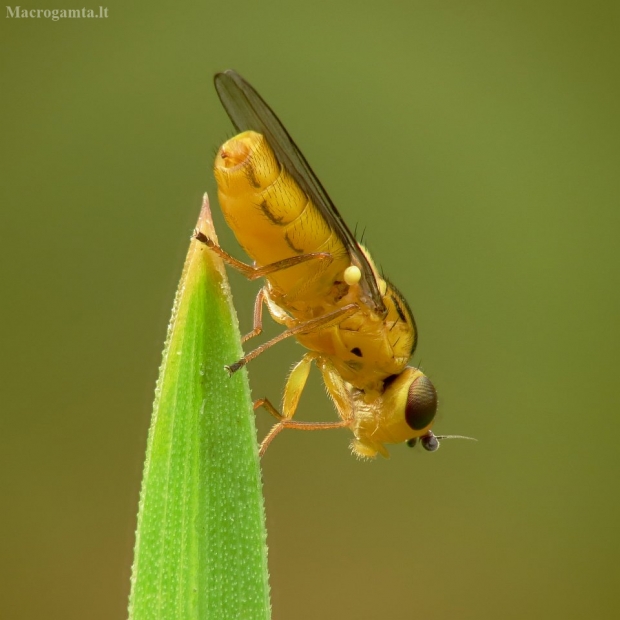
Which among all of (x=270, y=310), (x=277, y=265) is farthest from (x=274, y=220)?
(x=270, y=310)

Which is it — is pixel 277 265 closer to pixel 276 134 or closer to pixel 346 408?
pixel 276 134

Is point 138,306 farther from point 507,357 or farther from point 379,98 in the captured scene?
point 507,357

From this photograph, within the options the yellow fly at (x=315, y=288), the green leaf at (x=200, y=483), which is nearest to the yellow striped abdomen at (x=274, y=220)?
the yellow fly at (x=315, y=288)

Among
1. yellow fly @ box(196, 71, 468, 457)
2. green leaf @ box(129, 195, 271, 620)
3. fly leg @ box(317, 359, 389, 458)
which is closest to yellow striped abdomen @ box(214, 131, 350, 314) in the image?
yellow fly @ box(196, 71, 468, 457)

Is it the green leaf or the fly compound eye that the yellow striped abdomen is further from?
the green leaf

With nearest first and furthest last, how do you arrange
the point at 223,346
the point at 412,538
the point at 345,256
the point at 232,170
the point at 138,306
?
the point at 223,346
the point at 232,170
the point at 345,256
the point at 138,306
the point at 412,538

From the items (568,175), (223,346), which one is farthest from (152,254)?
(223,346)

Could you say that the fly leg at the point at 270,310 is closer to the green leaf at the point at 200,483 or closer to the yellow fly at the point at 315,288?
the yellow fly at the point at 315,288
